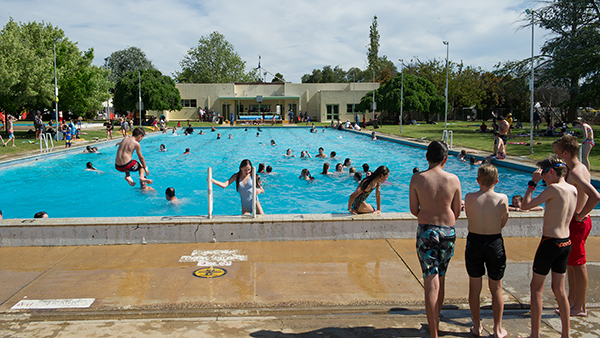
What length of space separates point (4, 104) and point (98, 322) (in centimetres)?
2589

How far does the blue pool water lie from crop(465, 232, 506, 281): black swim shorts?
8.08 metres

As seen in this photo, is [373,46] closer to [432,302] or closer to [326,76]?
[326,76]

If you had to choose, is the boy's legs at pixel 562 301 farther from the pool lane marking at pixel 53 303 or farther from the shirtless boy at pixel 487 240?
the pool lane marking at pixel 53 303

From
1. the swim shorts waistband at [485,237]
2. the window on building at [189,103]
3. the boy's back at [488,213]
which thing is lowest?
the swim shorts waistband at [485,237]

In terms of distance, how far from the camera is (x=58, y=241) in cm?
609

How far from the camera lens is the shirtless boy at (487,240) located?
138 inches

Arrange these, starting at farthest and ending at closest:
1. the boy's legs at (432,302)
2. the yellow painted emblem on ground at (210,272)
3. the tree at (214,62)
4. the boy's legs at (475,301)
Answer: the tree at (214,62) → the yellow painted emblem on ground at (210,272) → the boy's legs at (475,301) → the boy's legs at (432,302)

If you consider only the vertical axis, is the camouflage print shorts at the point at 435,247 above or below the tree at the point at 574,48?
below

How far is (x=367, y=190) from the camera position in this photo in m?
7.16

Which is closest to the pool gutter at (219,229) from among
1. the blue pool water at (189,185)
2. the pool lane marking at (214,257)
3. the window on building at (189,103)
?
the pool lane marking at (214,257)

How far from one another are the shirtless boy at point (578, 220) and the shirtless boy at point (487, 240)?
0.87 meters

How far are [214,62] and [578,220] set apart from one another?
73843 millimetres

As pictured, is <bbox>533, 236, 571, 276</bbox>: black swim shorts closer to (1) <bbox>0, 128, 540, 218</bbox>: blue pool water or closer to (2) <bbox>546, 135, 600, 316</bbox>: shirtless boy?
(2) <bbox>546, 135, 600, 316</bbox>: shirtless boy

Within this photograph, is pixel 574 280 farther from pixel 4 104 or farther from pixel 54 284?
pixel 4 104
